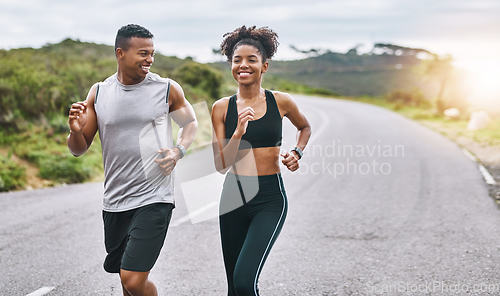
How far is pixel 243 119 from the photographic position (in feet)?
9.53

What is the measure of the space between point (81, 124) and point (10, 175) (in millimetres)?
8597

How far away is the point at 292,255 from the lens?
5.59 metres

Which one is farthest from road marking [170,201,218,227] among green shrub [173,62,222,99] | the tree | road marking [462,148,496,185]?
the tree

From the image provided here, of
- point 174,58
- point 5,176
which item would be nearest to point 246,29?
point 5,176

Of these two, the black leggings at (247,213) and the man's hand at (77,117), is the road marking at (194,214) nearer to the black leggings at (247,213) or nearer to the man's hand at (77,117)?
the black leggings at (247,213)

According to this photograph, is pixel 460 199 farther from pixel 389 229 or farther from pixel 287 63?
pixel 287 63

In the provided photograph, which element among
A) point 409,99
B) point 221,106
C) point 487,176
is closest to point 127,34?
point 221,106

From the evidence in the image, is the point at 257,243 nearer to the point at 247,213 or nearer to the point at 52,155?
the point at 247,213

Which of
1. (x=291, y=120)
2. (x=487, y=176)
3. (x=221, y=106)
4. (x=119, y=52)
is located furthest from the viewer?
(x=487, y=176)

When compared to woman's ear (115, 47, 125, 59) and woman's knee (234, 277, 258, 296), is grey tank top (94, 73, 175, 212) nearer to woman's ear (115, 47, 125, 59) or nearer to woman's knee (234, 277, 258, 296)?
woman's ear (115, 47, 125, 59)

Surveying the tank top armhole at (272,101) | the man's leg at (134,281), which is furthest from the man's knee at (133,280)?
the tank top armhole at (272,101)

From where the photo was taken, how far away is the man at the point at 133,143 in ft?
9.91

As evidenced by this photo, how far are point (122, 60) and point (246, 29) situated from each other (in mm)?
874

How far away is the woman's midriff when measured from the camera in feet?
10.3
